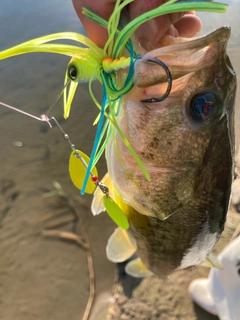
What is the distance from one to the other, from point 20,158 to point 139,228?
192 centimetres

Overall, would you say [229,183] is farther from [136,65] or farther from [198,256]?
[136,65]

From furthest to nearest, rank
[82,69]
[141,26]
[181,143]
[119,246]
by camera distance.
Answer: [119,246] → [181,143] → [141,26] → [82,69]

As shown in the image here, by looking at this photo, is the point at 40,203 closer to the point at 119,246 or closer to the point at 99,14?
the point at 119,246

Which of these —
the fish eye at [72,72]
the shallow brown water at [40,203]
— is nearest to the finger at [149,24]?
the fish eye at [72,72]

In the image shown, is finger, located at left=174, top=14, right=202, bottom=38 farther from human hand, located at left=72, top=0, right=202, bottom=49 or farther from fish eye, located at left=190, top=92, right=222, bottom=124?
fish eye, located at left=190, top=92, right=222, bottom=124

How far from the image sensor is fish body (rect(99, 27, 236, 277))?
2.58ft

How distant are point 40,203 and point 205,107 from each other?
203 centimetres

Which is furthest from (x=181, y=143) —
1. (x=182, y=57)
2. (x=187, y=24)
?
(x=187, y=24)

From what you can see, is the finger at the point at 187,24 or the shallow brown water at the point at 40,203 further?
the shallow brown water at the point at 40,203

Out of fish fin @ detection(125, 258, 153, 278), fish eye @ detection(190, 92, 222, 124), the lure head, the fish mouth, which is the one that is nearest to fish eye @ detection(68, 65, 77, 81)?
the lure head

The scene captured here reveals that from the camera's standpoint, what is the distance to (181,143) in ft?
3.10

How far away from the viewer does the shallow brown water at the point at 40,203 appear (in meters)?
2.24

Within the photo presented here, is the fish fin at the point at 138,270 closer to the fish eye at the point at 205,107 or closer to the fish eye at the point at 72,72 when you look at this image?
the fish eye at the point at 205,107

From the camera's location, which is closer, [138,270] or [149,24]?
[149,24]
